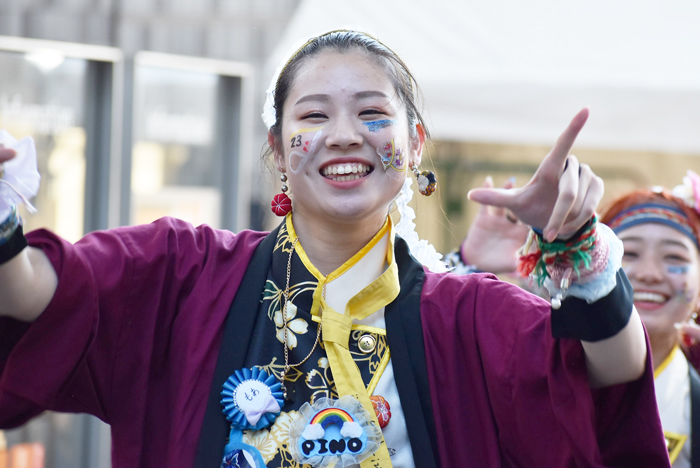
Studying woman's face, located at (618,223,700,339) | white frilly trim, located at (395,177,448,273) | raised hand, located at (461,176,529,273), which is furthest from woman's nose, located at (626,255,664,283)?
white frilly trim, located at (395,177,448,273)

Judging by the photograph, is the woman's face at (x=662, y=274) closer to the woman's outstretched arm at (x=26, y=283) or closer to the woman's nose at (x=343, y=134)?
the woman's nose at (x=343, y=134)

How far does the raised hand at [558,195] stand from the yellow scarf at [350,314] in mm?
494

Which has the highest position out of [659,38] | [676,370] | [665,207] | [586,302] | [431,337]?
[659,38]

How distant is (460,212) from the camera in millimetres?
4914

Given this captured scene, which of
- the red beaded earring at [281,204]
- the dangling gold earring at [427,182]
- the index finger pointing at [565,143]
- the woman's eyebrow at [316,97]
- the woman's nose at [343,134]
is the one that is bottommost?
the red beaded earring at [281,204]

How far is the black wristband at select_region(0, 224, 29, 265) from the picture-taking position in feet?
4.37

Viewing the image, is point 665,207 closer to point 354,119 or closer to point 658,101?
point 658,101

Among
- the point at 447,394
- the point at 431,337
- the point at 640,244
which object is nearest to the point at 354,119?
the point at 431,337

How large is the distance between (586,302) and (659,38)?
2802 mm

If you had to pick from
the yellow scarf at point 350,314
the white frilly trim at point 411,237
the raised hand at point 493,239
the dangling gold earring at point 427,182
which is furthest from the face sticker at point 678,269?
the yellow scarf at point 350,314

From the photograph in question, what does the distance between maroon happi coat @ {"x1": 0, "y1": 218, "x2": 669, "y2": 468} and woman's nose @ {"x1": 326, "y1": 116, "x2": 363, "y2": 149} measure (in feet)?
1.11

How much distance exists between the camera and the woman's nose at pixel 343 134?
1675mm

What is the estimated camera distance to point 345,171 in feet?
5.54

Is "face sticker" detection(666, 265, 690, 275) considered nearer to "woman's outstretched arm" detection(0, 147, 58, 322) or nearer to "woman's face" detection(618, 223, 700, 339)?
"woman's face" detection(618, 223, 700, 339)
